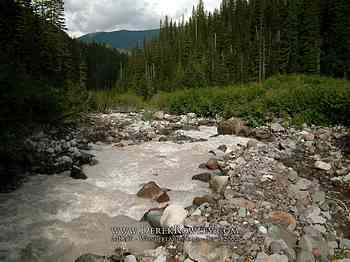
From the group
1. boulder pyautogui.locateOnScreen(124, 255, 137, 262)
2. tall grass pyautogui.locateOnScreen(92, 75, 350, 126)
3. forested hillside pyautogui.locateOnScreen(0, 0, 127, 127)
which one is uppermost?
forested hillside pyautogui.locateOnScreen(0, 0, 127, 127)

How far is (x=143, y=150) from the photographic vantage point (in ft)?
26.0

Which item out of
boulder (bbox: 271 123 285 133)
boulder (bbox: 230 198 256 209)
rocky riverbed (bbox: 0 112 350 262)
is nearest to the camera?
rocky riverbed (bbox: 0 112 350 262)

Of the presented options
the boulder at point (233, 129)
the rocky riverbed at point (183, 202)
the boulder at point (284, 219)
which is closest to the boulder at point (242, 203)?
the rocky riverbed at point (183, 202)

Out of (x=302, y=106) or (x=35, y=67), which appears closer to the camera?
(x=302, y=106)

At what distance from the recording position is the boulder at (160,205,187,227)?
3609 millimetres

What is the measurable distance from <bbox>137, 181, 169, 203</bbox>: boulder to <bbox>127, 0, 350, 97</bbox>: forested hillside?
972 inches

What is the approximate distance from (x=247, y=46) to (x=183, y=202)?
3631cm

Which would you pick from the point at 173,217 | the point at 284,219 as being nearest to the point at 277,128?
the point at 284,219

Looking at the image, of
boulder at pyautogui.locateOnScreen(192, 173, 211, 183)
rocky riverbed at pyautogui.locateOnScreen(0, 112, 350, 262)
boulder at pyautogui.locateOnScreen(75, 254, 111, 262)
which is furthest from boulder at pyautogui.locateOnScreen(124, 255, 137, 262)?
boulder at pyautogui.locateOnScreen(192, 173, 211, 183)

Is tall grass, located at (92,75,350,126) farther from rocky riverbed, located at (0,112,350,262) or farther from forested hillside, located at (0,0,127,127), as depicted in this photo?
forested hillside, located at (0,0,127,127)

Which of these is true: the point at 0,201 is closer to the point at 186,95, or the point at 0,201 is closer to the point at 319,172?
the point at 319,172

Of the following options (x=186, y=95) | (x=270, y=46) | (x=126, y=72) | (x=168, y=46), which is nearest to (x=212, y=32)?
(x=168, y=46)

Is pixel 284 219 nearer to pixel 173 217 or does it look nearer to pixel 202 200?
pixel 202 200

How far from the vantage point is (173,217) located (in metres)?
3.67
